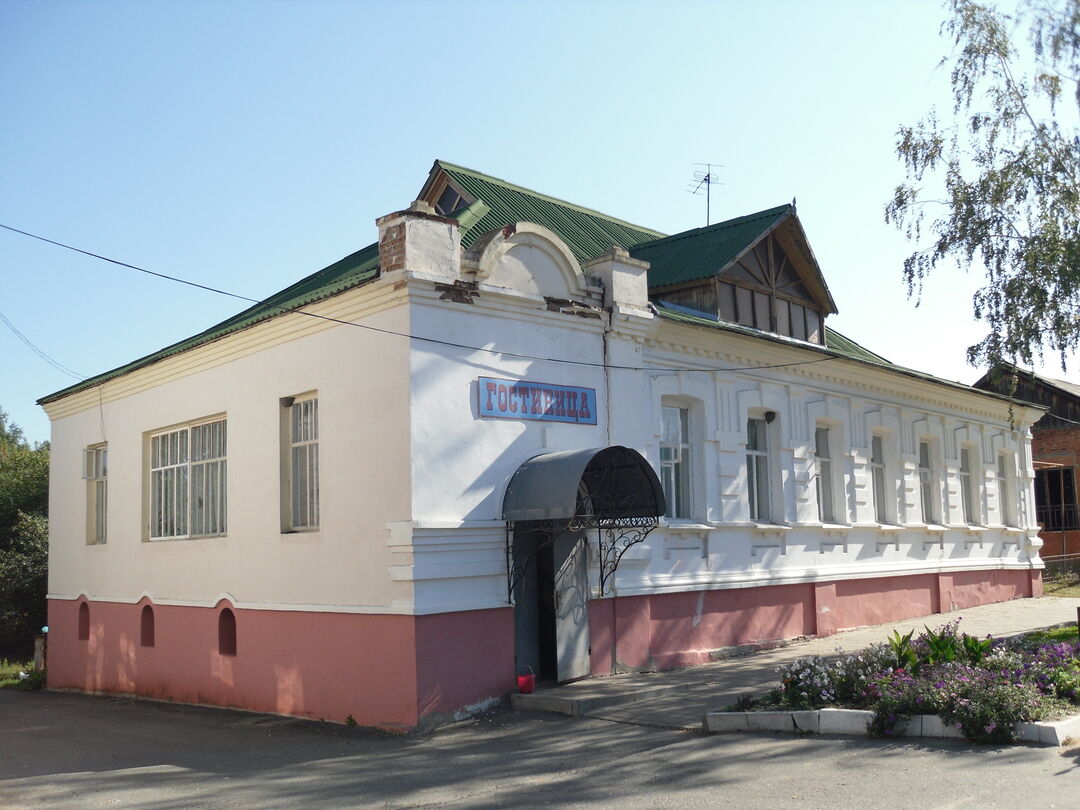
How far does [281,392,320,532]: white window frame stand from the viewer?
13391 millimetres

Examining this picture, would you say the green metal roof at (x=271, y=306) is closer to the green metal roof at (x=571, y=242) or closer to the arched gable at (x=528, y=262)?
the green metal roof at (x=571, y=242)

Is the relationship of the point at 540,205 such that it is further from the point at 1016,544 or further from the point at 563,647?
the point at 1016,544

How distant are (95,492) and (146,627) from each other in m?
3.59

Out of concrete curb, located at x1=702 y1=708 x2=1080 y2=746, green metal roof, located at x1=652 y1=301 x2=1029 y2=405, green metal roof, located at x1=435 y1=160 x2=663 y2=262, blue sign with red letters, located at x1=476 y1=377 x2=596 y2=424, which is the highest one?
green metal roof, located at x1=435 y1=160 x2=663 y2=262

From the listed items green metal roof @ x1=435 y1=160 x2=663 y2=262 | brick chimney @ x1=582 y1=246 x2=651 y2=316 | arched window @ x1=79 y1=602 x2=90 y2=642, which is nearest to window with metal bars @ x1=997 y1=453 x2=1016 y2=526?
green metal roof @ x1=435 y1=160 x2=663 y2=262

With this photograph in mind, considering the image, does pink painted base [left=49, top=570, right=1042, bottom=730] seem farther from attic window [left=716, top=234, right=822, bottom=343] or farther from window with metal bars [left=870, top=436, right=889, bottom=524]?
attic window [left=716, top=234, right=822, bottom=343]

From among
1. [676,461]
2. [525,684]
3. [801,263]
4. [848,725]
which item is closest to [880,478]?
[801,263]

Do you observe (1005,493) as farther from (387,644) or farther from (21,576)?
(21,576)

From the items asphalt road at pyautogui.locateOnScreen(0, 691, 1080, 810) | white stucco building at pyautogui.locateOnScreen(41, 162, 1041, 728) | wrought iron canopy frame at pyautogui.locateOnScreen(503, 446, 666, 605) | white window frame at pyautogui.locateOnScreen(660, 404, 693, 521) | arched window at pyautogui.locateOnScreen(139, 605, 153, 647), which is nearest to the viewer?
asphalt road at pyautogui.locateOnScreen(0, 691, 1080, 810)

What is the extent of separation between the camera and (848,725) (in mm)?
9578

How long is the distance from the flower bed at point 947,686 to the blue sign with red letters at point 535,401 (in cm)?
424

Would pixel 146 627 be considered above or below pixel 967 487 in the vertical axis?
below

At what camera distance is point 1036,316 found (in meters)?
16.6

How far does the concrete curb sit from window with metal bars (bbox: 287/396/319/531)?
5.74 metres
